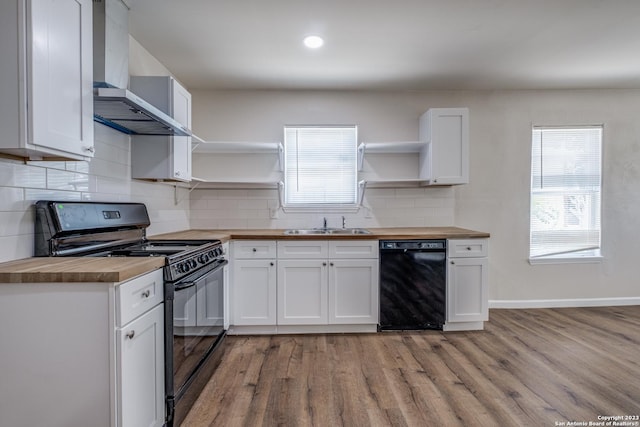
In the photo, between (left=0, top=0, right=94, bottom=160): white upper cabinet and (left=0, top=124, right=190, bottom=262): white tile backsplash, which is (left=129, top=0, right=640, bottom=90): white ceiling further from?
(left=0, top=124, right=190, bottom=262): white tile backsplash

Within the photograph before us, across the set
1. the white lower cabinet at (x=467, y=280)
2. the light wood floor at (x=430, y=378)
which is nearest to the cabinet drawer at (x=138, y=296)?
the light wood floor at (x=430, y=378)

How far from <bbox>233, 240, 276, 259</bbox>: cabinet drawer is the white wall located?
666mm

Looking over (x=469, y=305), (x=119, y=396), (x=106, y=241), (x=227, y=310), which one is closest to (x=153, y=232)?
(x=106, y=241)

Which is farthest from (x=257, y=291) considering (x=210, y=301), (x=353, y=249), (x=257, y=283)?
(x=353, y=249)

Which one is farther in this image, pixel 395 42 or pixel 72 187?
pixel 395 42

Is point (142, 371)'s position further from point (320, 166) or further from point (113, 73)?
point (320, 166)

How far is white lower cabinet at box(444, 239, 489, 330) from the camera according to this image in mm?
3012

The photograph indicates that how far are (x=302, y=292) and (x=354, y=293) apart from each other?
472 millimetres

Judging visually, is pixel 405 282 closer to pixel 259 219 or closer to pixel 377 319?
pixel 377 319

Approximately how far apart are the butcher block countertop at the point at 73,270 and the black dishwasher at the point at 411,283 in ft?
6.60

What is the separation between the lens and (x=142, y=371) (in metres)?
1.47

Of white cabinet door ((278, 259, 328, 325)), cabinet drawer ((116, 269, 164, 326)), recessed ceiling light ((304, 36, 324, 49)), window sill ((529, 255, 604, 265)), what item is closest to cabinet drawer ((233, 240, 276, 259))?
white cabinet door ((278, 259, 328, 325))

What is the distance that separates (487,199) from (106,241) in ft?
12.0

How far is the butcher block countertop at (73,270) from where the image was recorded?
1.27 meters
